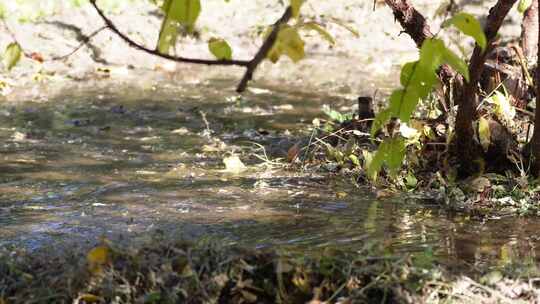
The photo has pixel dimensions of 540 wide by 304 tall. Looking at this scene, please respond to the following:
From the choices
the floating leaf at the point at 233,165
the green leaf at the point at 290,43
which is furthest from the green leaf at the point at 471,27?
the floating leaf at the point at 233,165

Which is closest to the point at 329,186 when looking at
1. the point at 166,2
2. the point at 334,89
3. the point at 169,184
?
the point at 169,184

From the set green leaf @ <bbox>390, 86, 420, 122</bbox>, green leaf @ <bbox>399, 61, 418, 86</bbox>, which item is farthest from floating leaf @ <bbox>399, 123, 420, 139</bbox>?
green leaf @ <bbox>399, 61, 418, 86</bbox>

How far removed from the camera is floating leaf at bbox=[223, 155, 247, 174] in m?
3.63

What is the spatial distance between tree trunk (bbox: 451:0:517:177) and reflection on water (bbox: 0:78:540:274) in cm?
34

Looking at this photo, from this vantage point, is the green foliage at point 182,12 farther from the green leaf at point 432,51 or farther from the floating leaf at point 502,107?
the floating leaf at point 502,107

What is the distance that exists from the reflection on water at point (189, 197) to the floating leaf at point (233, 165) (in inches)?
2.6

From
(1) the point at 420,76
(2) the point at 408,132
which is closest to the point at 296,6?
(1) the point at 420,76

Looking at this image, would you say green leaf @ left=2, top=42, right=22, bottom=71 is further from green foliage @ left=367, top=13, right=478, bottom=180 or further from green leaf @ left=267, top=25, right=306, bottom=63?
green foliage @ left=367, top=13, right=478, bottom=180

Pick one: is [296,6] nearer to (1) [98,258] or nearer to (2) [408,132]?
(1) [98,258]

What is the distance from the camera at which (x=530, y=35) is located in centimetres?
383

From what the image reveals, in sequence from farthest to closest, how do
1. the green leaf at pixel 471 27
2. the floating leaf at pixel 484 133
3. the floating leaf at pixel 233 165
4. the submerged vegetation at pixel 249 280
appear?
the floating leaf at pixel 233 165 < the floating leaf at pixel 484 133 < the submerged vegetation at pixel 249 280 < the green leaf at pixel 471 27

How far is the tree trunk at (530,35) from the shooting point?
3787mm

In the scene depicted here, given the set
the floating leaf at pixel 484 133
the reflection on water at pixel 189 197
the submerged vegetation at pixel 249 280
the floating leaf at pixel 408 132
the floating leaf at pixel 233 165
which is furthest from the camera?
the floating leaf at pixel 233 165

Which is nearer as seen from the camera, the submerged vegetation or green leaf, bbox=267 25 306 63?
green leaf, bbox=267 25 306 63
